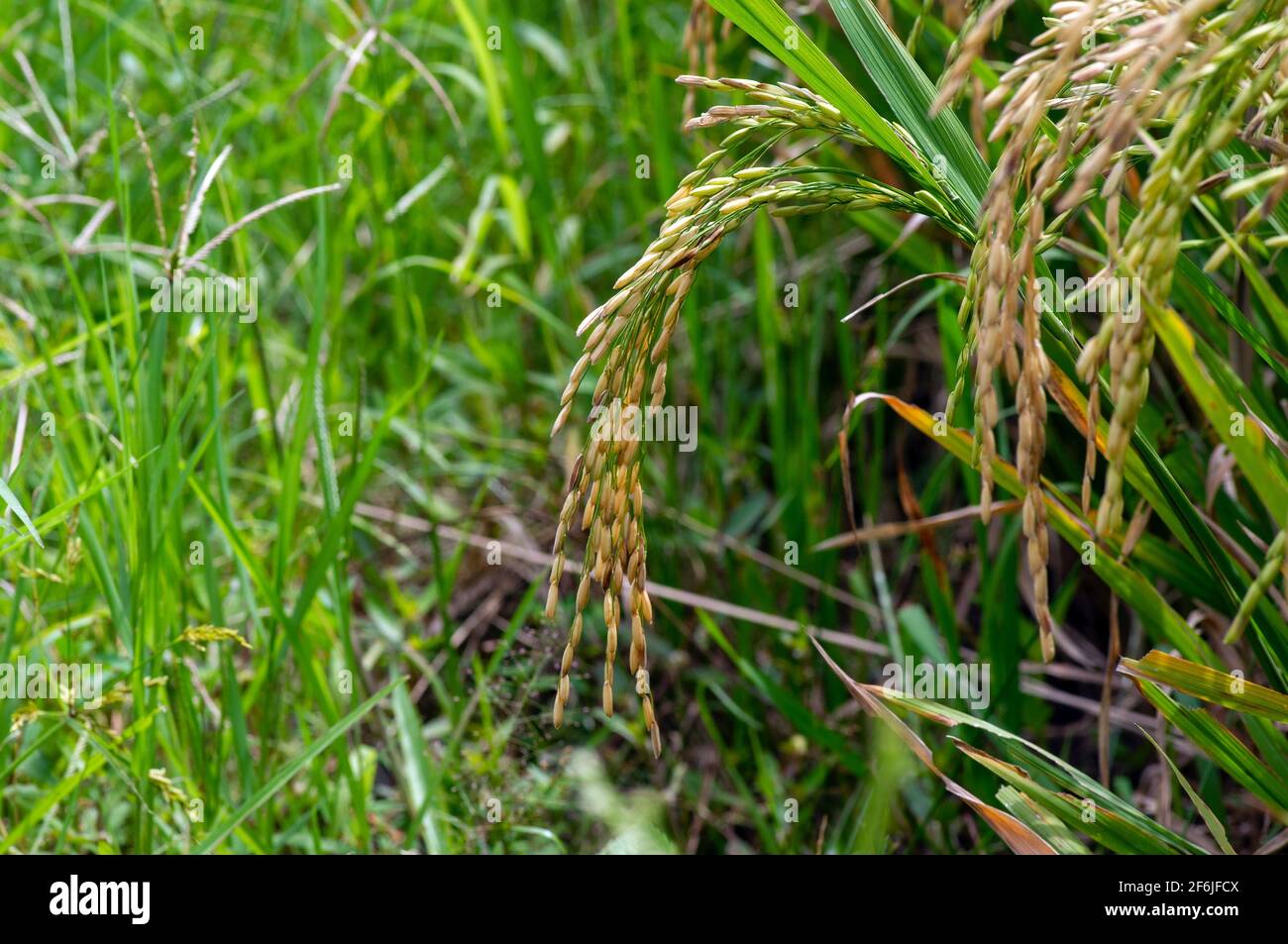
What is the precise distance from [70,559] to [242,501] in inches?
31.5

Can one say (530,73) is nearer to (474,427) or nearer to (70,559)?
(474,427)

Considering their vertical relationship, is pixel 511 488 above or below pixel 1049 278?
below

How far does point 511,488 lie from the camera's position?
2.42 m

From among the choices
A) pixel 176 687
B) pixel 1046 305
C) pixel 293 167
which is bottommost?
pixel 176 687

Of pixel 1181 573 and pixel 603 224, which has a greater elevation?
pixel 603 224

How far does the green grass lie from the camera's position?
4.53 ft

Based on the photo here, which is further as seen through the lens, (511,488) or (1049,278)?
(511,488)

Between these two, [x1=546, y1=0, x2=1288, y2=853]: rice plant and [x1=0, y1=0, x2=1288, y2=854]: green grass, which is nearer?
[x1=546, y1=0, x2=1288, y2=853]: rice plant

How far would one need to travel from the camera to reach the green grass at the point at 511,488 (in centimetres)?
138

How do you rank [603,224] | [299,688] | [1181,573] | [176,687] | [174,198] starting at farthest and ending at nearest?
[603,224] → [174,198] → [299,688] → [176,687] → [1181,573]

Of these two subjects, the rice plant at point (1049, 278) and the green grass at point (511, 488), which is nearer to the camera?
the rice plant at point (1049, 278)

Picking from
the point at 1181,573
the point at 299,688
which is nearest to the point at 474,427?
the point at 299,688
